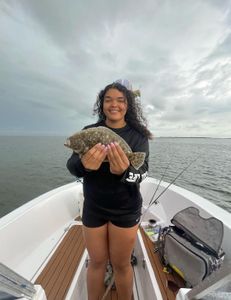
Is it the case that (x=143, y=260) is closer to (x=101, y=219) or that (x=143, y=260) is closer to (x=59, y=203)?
(x=101, y=219)

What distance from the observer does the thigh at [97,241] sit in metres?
1.42

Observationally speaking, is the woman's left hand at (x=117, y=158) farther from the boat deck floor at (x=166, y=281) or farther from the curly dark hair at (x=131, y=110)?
the boat deck floor at (x=166, y=281)

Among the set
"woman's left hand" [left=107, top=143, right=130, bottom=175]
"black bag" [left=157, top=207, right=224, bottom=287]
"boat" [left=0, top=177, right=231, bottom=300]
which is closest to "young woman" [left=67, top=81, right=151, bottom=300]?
"woman's left hand" [left=107, top=143, right=130, bottom=175]

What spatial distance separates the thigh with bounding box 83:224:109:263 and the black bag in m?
0.95

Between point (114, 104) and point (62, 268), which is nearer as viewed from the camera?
point (114, 104)

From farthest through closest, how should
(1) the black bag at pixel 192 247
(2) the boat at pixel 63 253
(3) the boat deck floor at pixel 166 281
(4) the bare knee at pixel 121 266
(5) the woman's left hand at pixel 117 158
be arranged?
(3) the boat deck floor at pixel 166 281 < (1) the black bag at pixel 192 247 < (4) the bare knee at pixel 121 266 < (5) the woman's left hand at pixel 117 158 < (2) the boat at pixel 63 253

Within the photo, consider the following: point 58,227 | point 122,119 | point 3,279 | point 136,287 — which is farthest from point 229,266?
point 58,227

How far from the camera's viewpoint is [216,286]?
32.4 inches

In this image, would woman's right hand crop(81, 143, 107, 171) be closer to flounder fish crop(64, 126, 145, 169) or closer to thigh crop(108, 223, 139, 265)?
flounder fish crop(64, 126, 145, 169)

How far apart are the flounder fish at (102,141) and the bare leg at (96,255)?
572 millimetres

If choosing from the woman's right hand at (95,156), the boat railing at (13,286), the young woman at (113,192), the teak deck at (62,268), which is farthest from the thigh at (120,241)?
the teak deck at (62,268)

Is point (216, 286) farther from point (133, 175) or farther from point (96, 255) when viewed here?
point (96, 255)

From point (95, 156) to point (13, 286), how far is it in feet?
2.58

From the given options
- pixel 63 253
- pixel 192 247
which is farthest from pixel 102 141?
pixel 63 253
